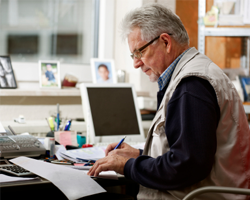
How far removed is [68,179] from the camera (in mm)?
970

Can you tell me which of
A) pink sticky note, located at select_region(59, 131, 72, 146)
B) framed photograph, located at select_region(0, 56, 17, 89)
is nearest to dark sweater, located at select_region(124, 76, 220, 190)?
pink sticky note, located at select_region(59, 131, 72, 146)

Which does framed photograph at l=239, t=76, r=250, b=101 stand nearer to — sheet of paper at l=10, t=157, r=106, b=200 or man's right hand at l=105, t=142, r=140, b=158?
man's right hand at l=105, t=142, r=140, b=158

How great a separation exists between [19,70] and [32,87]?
6.1 inches

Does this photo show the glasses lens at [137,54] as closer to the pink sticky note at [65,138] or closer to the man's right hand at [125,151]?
the man's right hand at [125,151]

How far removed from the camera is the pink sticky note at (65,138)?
154cm

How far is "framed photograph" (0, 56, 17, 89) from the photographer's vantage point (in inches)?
82.1

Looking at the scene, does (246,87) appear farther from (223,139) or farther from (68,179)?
(68,179)

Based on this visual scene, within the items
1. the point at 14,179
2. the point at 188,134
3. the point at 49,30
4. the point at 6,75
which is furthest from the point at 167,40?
the point at 49,30

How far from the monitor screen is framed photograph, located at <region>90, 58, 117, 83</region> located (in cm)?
53

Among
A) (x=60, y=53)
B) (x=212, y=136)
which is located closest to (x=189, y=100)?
(x=212, y=136)

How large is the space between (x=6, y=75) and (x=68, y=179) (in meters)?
1.37

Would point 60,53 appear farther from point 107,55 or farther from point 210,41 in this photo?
point 210,41

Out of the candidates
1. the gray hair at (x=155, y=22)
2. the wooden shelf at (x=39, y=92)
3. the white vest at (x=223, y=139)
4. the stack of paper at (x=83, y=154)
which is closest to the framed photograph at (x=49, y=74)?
the wooden shelf at (x=39, y=92)

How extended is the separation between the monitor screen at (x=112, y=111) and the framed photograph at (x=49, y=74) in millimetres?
612
